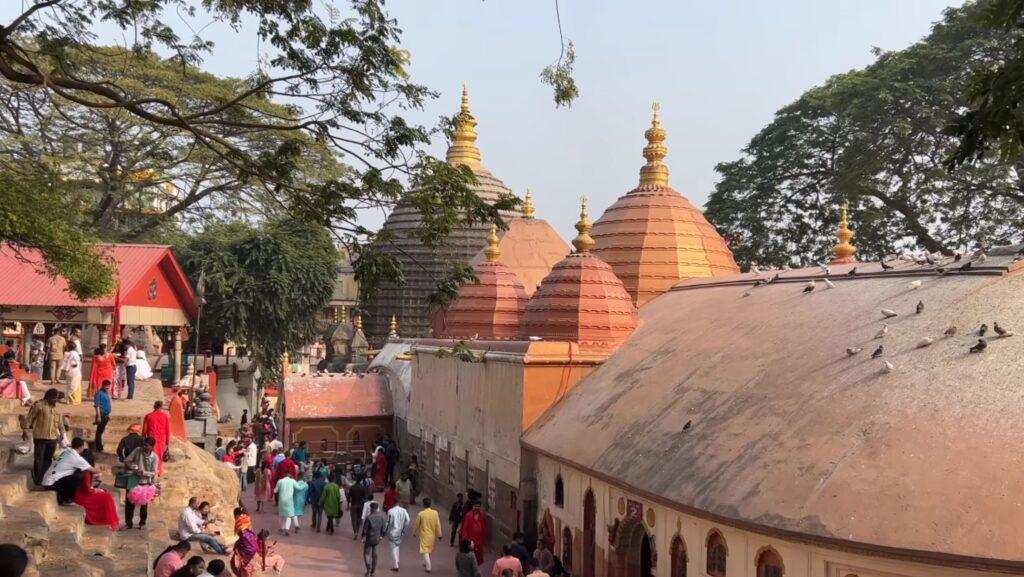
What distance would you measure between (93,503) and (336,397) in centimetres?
1633

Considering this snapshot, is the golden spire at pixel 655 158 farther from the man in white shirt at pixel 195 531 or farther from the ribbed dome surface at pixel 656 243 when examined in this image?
the man in white shirt at pixel 195 531

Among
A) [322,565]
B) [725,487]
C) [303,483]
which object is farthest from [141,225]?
[725,487]

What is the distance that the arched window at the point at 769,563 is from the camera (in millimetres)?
9023

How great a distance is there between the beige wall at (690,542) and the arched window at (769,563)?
0.05m

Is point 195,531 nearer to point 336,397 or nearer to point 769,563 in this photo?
point 769,563

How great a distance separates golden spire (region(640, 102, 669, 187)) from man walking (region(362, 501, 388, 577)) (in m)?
11.2

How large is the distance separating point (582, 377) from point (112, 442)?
7.89 m

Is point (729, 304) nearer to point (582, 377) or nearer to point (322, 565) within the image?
point (582, 377)

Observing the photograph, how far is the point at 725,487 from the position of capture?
977 cm

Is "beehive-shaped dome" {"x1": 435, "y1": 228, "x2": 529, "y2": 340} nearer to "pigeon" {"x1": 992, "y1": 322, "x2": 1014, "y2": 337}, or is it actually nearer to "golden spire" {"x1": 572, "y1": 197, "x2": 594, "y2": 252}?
"golden spire" {"x1": 572, "y1": 197, "x2": 594, "y2": 252}

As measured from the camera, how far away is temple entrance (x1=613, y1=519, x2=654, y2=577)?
12406mm

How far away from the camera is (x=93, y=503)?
38.3ft

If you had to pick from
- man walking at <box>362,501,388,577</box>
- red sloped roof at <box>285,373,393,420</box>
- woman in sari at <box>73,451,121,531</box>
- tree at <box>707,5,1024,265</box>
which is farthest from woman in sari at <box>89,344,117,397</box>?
tree at <box>707,5,1024,265</box>

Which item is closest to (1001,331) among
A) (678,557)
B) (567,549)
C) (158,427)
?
(678,557)
